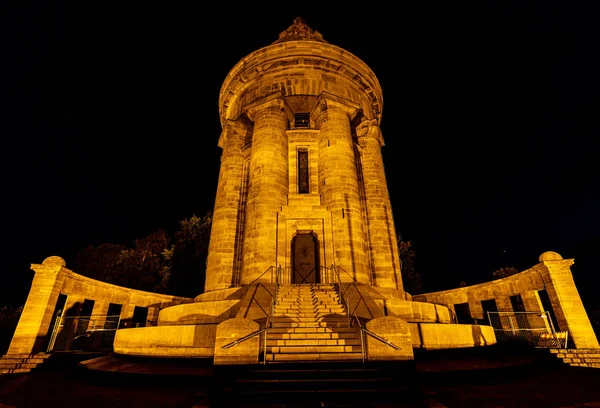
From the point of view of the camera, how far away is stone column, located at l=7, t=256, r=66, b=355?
34.4ft

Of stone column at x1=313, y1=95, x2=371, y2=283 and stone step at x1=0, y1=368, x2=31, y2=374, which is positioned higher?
stone column at x1=313, y1=95, x2=371, y2=283

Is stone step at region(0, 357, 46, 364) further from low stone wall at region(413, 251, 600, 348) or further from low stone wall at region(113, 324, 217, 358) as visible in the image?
low stone wall at region(413, 251, 600, 348)

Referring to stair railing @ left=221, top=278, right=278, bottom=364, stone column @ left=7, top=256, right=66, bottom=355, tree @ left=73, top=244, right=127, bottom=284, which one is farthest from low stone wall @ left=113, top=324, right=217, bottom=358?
tree @ left=73, top=244, right=127, bottom=284

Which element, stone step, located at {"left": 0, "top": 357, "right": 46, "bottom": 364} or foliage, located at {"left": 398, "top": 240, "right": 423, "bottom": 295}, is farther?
foliage, located at {"left": 398, "top": 240, "right": 423, "bottom": 295}

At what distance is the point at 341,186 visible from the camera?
1550 cm

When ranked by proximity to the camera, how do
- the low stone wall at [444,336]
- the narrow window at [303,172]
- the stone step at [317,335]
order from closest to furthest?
the stone step at [317,335], the low stone wall at [444,336], the narrow window at [303,172]

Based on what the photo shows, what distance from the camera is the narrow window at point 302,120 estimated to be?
19.8 meters

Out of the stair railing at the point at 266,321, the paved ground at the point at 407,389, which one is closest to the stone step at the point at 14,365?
the paved ground at the point at 407,389

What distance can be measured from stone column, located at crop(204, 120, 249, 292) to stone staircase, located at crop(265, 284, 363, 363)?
643 centimetres

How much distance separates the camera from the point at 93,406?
5.23m

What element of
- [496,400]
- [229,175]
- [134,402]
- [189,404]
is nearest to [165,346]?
[134,402]

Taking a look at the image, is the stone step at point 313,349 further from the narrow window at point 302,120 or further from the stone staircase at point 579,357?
the narrow window at point 302,120

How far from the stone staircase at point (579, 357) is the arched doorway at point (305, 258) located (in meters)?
9.55

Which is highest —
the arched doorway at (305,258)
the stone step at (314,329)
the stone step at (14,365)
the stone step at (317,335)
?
the arched doorway at (305,258)
